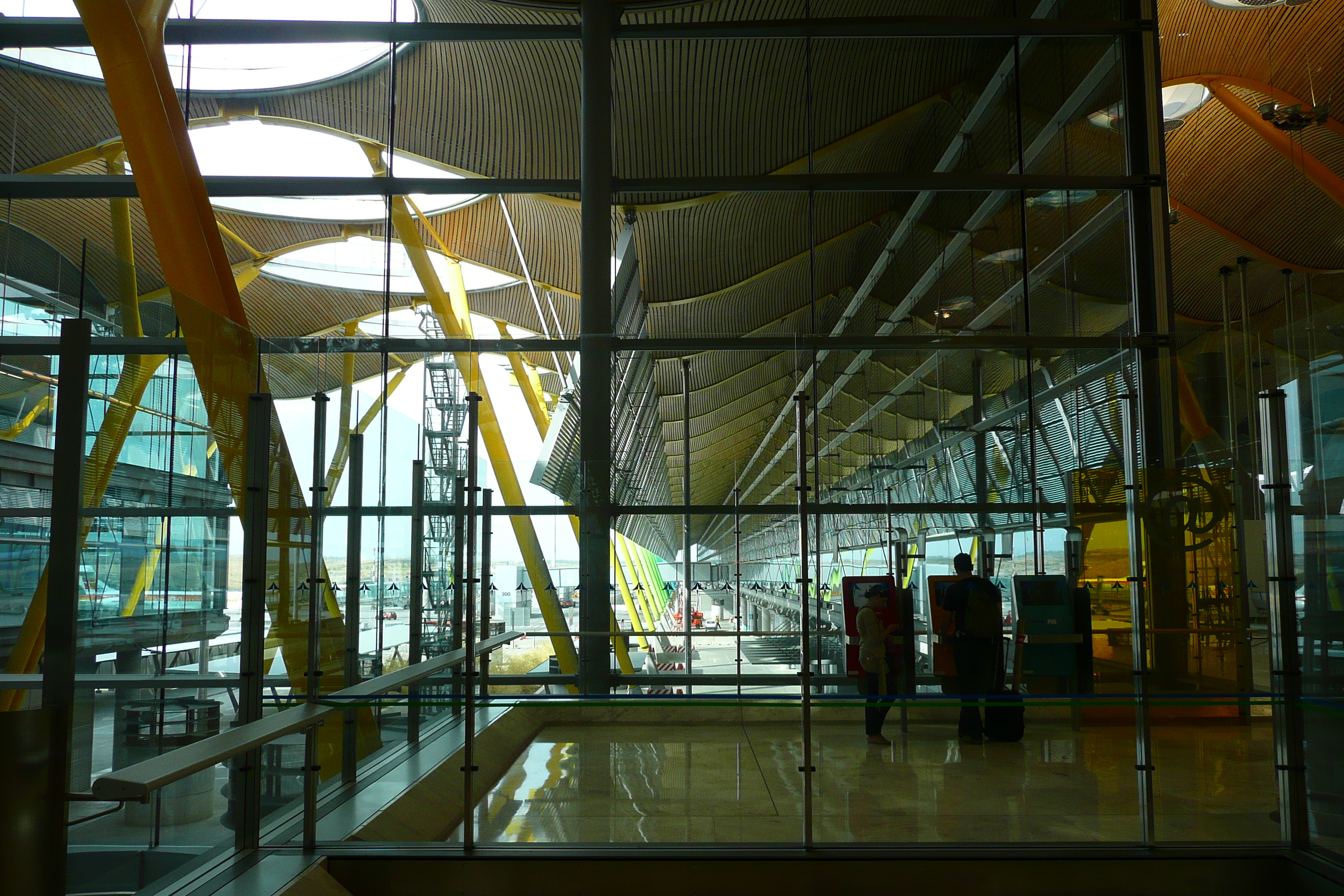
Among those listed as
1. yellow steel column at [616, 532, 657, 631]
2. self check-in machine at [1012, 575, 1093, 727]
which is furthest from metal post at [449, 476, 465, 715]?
self check-in machine at [1012, 575, 1093, 727]

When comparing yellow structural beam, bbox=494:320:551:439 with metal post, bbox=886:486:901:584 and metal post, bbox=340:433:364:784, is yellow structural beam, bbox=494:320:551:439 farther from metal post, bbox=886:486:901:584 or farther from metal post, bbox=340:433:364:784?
metal post, bbox=886:486:901:584

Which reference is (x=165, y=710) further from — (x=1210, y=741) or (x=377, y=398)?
(x=1210, y=741)

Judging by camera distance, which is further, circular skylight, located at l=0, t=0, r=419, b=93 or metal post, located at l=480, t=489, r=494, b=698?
circular skylight, located at l=0, t=0, r=419, b=93

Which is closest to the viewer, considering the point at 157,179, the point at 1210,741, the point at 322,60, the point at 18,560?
the point at 18,560

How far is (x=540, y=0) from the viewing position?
11.1m

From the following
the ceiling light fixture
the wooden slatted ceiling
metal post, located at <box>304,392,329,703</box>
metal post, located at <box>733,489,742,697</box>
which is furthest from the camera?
the ceiling light fixture

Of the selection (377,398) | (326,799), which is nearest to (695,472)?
(377,398)

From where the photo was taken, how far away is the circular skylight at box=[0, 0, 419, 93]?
11469 millimetres

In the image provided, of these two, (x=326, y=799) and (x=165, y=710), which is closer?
(x=165, y=710)

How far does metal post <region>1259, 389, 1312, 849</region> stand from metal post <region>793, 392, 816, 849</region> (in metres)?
2.35

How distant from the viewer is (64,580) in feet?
10.8

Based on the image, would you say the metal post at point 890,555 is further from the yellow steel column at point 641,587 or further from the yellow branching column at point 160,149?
the yellow branching column at point 160,149

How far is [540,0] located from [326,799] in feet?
30.6

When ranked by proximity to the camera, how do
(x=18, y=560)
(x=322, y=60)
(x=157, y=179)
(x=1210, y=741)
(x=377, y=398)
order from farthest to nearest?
(x=322, y=60) → (x=157, y=179) → (x=377, y=398) → (x=1210, y=741) → (x=18, y=560)
